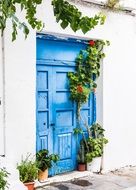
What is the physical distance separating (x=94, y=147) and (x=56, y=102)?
4.15 ft

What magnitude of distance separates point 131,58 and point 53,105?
2.43m

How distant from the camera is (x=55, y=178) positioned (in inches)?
292

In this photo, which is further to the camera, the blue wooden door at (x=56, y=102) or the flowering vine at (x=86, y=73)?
the flowering vine at (x=86, y=73)

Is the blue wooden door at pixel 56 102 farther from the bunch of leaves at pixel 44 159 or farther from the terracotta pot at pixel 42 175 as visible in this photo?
the terracotta pot at pixel 42 175

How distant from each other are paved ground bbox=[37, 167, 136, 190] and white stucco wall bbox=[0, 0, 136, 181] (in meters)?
0.43

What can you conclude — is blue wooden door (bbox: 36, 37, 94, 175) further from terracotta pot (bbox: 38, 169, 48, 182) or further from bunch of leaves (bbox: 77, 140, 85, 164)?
terracotta pot (bbox: 38, 169, 48, 182)

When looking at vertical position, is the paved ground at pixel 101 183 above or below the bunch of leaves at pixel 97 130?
below

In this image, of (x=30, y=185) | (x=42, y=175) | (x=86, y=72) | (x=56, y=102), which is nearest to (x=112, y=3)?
(x=86, y=72)

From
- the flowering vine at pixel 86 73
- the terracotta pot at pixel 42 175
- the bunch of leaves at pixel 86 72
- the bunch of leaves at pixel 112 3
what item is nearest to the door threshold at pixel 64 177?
the terracotta pot at pixel 42 175

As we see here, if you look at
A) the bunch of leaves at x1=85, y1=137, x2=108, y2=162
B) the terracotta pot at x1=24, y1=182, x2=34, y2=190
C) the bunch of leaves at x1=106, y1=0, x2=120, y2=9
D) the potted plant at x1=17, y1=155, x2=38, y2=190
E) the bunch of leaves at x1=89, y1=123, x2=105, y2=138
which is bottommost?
the terracotta pot at x1=24, y1=182, x2=34, y2=190

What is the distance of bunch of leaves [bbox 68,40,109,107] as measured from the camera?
25.6 ft

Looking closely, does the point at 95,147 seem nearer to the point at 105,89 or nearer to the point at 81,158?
the point at 81,158

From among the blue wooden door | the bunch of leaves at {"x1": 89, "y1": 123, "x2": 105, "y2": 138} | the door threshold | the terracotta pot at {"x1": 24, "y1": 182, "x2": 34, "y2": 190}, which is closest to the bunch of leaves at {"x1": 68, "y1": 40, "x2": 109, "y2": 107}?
the blue wooden door

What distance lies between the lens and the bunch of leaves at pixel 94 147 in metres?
7.93
